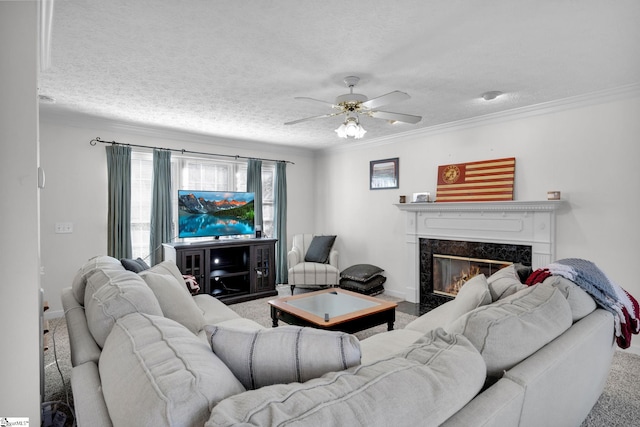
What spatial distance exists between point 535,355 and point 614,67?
269 centimetres

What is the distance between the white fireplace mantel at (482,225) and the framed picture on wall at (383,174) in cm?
48

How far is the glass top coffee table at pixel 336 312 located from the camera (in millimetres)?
2854

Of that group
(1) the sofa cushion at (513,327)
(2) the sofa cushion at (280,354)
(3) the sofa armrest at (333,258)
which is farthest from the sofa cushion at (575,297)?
(3) the sofa armrest at (333,258)

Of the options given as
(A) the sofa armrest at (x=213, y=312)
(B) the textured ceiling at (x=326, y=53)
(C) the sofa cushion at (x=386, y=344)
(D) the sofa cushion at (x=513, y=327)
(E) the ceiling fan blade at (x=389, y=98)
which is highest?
(B) the textured ceiling at (x=326, y=53)

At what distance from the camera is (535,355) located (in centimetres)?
128

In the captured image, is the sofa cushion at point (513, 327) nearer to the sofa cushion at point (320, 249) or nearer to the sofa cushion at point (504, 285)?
the sofa cushion at point (504, 285)

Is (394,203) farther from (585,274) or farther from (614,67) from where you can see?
Result: (585,274)

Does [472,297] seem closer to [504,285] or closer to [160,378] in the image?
[504,285]

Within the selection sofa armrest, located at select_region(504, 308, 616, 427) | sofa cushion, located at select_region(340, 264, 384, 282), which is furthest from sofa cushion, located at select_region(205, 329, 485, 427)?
sofa cushion, located at select_region(340, 264, 384, 282)

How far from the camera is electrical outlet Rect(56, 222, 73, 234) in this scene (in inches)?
161

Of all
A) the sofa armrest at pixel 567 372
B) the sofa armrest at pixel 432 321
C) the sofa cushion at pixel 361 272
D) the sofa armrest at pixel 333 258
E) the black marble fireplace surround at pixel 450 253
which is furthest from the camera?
the sofa armrest at pixel 333 258

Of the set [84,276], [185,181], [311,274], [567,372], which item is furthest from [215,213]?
[567,372]

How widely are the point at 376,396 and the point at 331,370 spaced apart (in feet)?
0.84

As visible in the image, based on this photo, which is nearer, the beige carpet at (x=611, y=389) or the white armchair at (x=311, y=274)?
the beige carpet at (x=611, y=389)
